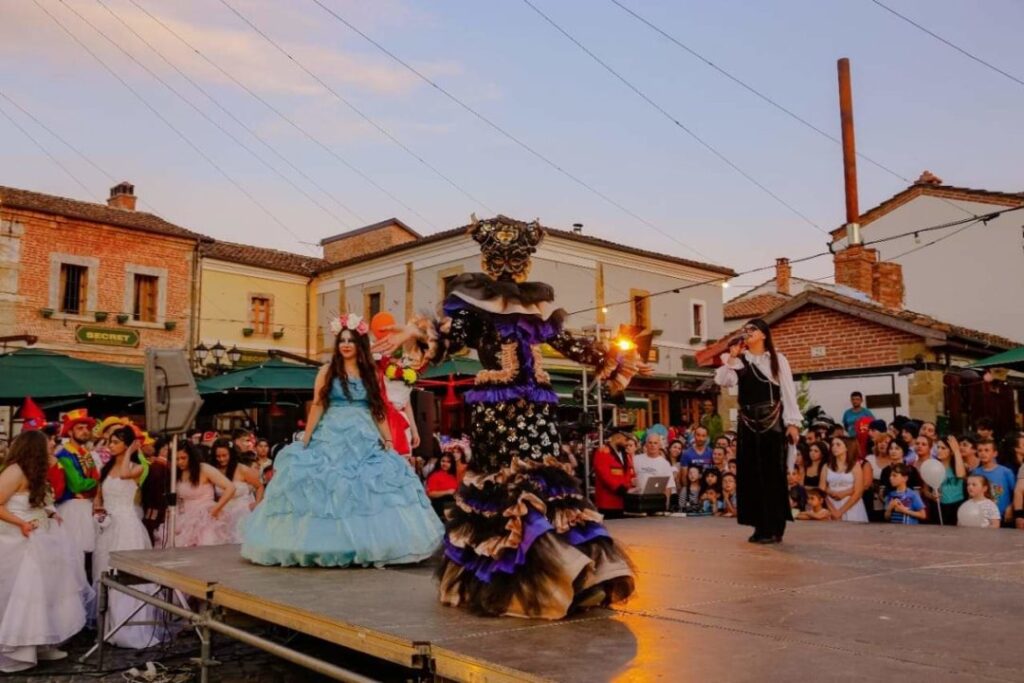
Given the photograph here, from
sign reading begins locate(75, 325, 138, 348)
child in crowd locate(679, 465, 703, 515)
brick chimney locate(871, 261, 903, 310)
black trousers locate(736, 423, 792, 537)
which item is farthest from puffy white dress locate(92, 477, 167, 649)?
sign reading begins locate(75, 325, 138, 348)

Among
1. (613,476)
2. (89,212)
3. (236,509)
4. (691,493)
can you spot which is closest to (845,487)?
(691,493)

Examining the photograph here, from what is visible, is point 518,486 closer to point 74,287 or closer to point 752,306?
point 74,287

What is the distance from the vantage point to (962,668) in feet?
10.4

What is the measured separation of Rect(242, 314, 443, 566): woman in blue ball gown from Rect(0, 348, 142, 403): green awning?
928 cm

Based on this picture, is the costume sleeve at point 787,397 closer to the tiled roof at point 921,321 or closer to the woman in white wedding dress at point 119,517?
the woman in white wedding dress at point 119,517

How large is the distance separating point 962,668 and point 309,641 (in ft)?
18.5

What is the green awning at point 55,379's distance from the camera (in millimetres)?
14219

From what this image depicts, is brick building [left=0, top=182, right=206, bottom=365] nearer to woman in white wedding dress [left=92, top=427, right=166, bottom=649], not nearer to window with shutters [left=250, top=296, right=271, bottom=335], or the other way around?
window with shutters [left=250, top=296, right=271, bottom=335]

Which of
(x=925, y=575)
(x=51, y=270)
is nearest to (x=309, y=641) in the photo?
(x=925, y=575)

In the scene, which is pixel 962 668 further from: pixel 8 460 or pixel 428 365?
pixel 8 460

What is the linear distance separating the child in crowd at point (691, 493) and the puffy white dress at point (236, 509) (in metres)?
5.74

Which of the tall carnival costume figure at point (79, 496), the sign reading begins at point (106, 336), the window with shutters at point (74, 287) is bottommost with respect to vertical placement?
Answer: the tall carnival costume figure at point (79, 496)

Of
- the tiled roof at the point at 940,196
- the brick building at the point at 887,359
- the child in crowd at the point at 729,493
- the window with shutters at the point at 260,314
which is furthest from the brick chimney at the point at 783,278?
the child in crowd at the point at 729,493

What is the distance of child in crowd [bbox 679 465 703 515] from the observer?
11.8 m
